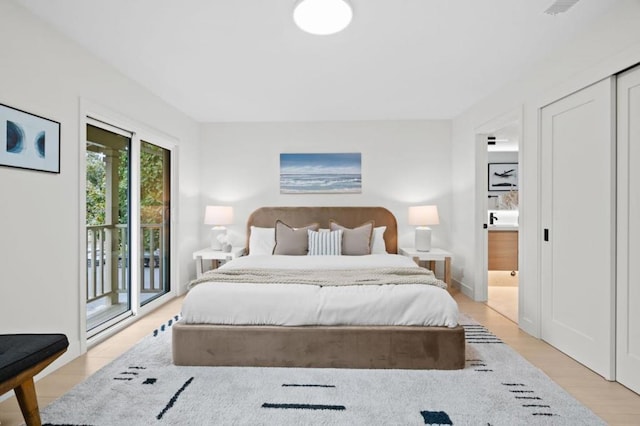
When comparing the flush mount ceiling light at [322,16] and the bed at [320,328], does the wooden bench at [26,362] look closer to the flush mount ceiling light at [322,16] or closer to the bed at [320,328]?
the bed at [320,328]

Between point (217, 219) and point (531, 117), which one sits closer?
point (531, 117)

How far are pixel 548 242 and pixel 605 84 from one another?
1.28 meters

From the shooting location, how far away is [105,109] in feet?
10.5

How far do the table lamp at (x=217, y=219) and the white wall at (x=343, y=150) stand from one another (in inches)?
13.1

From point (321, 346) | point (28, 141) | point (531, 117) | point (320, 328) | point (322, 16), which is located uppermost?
point (322, 16)

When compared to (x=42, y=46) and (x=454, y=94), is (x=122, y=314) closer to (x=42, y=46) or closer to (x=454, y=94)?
(x=42, y=46)

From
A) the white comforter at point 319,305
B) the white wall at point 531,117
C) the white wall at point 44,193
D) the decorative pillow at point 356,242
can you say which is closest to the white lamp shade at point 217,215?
the decorative pillow at point 356,242

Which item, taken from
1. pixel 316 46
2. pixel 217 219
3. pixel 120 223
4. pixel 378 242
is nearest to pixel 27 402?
pixel 120 223

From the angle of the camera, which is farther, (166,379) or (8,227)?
(166,379)

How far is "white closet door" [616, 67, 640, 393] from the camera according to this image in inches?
88.7

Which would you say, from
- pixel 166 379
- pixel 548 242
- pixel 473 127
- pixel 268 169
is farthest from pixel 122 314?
pixel 473 127

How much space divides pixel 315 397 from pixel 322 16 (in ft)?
7.78

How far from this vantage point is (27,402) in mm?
1799

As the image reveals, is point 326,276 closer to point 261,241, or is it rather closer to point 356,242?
point 356,242
